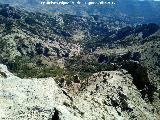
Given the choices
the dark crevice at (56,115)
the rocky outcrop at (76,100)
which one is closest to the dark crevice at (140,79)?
the rocky outcrop at (76,100)

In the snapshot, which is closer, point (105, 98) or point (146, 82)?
point (105, 98)

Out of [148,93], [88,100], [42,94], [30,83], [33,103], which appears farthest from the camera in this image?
[148,93]

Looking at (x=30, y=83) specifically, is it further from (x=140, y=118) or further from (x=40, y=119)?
(x=140, y=118)

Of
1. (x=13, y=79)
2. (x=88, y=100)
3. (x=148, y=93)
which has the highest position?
(x=13, y=79)

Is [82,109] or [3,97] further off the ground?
[3,97]

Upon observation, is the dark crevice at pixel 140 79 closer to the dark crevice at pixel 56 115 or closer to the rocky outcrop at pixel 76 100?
the rocky outcrop at pixel 76 100

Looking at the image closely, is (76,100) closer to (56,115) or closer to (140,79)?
(56,115)

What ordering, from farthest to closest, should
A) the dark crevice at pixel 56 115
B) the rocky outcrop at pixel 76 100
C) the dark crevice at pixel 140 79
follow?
the dark crevice at pixel 140 79 < the rocky outcrop at pixel 76 100 < the dark crevice at pixel 56 115

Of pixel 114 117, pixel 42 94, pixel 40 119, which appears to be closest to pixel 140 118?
pixel 114 117

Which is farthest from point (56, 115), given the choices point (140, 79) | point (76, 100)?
point (140, 79)
